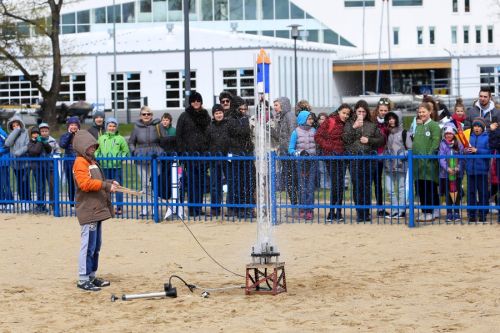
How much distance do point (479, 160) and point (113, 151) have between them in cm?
625

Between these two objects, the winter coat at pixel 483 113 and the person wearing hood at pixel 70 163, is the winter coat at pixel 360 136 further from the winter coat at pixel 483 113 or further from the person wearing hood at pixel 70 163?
the person wearing hood at pixel 70 163

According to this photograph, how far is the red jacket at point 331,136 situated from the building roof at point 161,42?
46.4m

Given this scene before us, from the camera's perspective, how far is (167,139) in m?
19.2

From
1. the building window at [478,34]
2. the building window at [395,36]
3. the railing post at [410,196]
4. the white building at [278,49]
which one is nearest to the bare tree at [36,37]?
the white building at [278,49]

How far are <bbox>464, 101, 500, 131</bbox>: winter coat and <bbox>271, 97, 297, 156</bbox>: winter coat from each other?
295 cm

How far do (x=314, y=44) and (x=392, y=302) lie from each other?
63.9 m

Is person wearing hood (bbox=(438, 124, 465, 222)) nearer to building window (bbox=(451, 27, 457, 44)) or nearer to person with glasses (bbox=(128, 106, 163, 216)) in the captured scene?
person with glasses (bbox=(128, 106, 163, 216))

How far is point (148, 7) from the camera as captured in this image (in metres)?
76.9

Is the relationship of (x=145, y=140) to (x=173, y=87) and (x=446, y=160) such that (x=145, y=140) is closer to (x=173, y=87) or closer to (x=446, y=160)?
(x=446, y=160)

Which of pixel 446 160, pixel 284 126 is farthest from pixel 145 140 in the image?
pixel 446 160

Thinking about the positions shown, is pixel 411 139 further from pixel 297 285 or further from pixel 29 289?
pixel 29 289

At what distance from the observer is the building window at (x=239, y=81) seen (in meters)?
64.5

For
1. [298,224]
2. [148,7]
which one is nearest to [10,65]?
[148,7]

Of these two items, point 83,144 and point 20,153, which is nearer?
point 83,144
